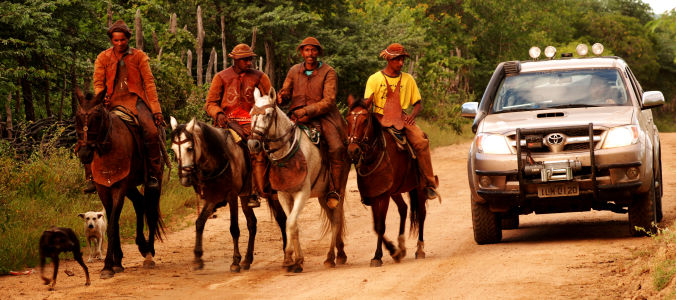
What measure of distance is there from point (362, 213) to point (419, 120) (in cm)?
1869

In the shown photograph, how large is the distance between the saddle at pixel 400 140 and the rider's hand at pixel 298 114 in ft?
3.34

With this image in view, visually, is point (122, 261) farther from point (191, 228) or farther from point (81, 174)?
point (81, 174)

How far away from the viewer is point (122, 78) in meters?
11.5

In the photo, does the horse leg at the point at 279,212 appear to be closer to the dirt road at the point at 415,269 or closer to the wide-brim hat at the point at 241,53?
the dirt road at the point at 415,269

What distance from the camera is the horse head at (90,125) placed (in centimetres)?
1034

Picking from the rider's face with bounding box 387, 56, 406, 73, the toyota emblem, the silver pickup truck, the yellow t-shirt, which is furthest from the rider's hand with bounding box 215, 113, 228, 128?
the toyota emblem

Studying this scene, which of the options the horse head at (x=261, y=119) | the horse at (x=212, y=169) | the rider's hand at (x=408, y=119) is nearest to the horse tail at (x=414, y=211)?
the rider's hand at (x=408, y=119)

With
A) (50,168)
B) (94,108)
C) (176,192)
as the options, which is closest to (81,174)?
(50,168)

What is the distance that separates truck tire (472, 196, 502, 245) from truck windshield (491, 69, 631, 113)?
50.2 inches

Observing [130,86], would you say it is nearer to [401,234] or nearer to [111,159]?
[111,159]

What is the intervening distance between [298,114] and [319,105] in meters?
0.26

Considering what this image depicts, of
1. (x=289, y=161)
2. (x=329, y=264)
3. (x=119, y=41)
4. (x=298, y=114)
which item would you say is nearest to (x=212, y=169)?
(x=289, y=161)

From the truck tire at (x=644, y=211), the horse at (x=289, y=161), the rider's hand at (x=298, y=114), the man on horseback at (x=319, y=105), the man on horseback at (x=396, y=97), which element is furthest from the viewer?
the man on horseback at (x=396, y=97)

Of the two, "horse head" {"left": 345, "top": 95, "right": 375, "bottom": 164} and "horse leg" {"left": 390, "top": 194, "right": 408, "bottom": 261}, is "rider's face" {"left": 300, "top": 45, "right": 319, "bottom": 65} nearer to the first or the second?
"horse head" {"left": 345, "top": 95, "right": 375, "bottom": 164}
